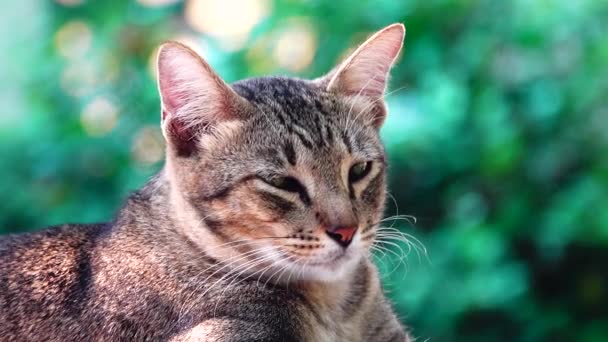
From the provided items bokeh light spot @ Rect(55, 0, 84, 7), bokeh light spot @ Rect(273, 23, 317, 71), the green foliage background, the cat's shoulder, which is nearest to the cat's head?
the cat's shoulder

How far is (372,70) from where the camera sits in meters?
2.10

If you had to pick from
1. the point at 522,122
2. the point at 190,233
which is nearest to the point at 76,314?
the point at 190,233

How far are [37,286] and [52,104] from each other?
4.32 ft

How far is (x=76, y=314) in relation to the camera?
6.15ft

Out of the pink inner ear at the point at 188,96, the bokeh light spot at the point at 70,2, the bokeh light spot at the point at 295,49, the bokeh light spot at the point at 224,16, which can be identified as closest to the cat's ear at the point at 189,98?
the pink inner ear at the point at 188,96

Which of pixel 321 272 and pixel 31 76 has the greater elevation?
pixel 31 76

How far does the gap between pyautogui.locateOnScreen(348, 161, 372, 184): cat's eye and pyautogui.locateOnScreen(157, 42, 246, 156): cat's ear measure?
0.81 ft

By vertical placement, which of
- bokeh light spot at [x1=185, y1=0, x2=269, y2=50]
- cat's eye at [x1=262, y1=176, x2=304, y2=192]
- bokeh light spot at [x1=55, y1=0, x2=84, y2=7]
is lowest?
cat's eye at [x1=262, y1=176, x2=304, y2=192]

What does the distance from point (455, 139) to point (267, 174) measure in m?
1.18

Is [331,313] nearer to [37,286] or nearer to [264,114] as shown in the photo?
[264,114]

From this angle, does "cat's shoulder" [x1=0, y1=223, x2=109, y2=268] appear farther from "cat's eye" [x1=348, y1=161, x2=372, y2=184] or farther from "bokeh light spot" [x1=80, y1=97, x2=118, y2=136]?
"bokeh light spot" [x1=80, y1=97, x2=118, y2=136]

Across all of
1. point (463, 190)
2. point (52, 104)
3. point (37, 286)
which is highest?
point (52, 104)

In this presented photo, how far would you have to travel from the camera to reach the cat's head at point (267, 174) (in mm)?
1854

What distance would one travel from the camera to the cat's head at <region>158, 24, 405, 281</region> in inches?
73.0
